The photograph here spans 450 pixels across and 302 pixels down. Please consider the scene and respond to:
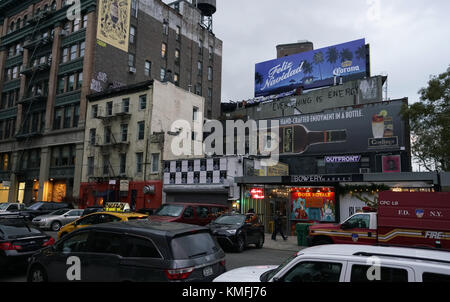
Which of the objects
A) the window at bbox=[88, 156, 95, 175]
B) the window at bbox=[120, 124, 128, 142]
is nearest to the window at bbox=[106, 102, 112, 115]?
the window at bbox=[120, 124, 128, 142]

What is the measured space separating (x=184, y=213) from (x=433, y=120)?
16.1m

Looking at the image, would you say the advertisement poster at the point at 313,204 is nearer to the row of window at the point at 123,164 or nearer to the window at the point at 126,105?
the row of window at the point at 123,164

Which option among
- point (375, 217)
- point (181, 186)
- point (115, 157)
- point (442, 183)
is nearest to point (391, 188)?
point (442, 183)

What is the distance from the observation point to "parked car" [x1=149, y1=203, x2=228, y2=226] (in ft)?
49.1

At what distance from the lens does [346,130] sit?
35.5m

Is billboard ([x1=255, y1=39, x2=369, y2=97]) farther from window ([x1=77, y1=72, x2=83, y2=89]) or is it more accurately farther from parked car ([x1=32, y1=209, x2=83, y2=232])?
parked car ([x1=32, y1=209, x2=83, y2=232])

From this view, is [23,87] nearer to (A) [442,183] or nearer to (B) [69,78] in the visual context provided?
(B) [69,78]

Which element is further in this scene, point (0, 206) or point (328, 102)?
point (328, 102)

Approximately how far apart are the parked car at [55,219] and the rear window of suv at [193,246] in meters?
18.3

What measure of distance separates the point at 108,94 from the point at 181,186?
45.2ft

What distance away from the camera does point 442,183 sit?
54.1ft

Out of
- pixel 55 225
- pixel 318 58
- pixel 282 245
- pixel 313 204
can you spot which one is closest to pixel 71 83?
pixel 55 225

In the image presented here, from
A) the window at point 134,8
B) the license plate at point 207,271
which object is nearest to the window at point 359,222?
the license plate at point 207,271

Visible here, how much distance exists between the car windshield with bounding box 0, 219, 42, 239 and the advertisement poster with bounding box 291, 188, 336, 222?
16254 millimetres
